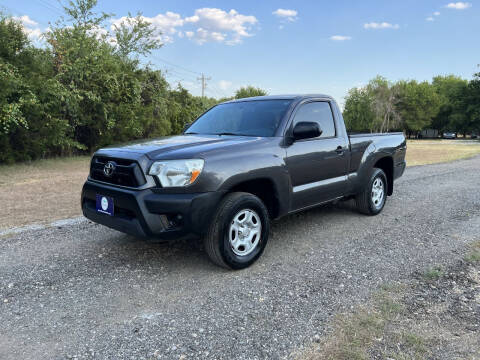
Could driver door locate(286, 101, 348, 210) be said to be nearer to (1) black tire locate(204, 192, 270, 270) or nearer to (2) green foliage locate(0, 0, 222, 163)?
(1) black tire locate(204, 192, 270, 270)

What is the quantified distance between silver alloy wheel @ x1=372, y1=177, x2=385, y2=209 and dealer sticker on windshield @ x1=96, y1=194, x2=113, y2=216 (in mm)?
4041

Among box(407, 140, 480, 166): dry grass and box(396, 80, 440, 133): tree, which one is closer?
box(407, 140, 480, 166): dry grass

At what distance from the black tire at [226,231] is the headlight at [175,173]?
0.41 meters

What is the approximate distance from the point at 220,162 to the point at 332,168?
190 cm

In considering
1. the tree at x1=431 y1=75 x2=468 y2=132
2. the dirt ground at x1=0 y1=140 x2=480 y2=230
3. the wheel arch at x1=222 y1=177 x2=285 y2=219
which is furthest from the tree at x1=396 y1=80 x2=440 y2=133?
the wheel arch at x1=222 y1=177 x2=285 y2=219

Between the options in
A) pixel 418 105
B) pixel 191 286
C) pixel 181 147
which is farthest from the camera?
pixel 418 105

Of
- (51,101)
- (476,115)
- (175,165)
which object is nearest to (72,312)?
(175,165)

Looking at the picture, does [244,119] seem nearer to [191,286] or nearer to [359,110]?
[191,286]

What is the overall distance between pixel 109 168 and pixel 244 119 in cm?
174

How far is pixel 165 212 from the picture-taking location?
10.5 feet

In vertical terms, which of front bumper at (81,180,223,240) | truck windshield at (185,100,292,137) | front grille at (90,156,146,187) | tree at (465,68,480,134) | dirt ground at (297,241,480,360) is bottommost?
dirt ground at (297,241,480,360)

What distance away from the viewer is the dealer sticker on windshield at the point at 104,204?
3.51 meters

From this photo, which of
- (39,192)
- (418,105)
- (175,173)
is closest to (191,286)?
(175,173)

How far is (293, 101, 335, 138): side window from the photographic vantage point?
449cm
